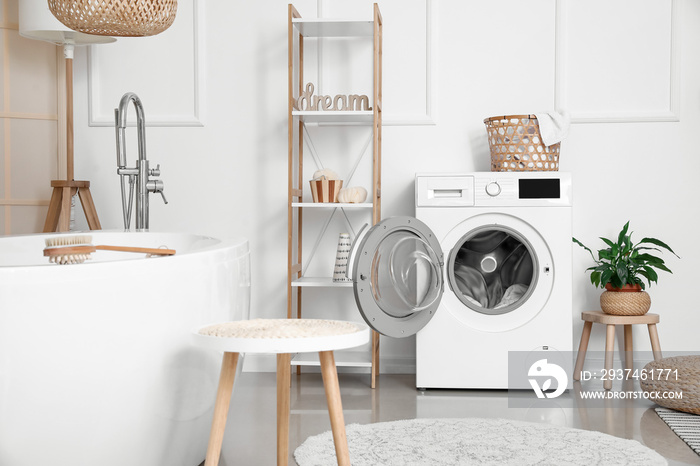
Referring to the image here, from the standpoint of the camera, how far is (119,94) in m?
3.64

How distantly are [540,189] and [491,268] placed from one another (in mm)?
391

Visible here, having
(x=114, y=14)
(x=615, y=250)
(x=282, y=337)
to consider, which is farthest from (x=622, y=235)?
(x=114, y=14)

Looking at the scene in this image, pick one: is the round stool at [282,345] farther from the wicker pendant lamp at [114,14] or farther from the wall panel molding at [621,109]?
the wall panel molding at [621,109]

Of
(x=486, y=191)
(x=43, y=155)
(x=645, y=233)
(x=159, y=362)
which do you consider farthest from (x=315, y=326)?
(x=43, y=155)

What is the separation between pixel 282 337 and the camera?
148 centimetres

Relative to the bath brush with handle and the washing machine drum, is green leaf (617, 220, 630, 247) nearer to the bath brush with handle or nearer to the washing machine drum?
the washing machine drum

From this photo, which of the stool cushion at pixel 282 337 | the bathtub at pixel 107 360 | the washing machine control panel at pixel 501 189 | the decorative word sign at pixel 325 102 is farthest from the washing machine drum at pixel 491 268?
the stool cushion at pixel 282 337

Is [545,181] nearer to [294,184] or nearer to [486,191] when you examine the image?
[486,191]

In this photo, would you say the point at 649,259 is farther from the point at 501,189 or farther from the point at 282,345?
the point at 282,345

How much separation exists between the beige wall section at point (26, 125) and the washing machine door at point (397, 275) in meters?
1.80

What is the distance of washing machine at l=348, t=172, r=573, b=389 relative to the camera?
3.04 m

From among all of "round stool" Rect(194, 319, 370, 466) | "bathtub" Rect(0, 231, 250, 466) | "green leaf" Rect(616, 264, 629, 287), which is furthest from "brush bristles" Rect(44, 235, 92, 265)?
"green leaf" Rect(616, 264, 629, 287)

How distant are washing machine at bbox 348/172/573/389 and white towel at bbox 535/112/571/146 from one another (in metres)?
0.16

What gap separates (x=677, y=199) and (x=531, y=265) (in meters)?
0.91
